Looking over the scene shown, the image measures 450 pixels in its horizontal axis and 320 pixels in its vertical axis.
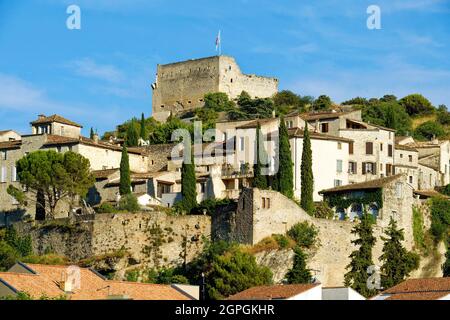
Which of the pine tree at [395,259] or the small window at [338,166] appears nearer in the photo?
the pine tree at [395,259]

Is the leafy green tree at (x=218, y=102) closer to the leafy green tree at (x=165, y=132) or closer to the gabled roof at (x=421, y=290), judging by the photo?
the leafy green tree at (x=165, y=132)

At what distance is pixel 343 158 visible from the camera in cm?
6644

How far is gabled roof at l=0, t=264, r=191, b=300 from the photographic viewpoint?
32.5 meters

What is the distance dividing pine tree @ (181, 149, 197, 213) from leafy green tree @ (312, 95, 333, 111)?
3093 centimetres

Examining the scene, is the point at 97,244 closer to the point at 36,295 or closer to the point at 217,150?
the point at 217,150

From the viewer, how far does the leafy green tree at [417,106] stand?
101 m

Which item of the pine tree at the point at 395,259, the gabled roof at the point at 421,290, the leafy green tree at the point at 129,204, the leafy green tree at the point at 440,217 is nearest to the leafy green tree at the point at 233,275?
the pine tree at the point at 395,259

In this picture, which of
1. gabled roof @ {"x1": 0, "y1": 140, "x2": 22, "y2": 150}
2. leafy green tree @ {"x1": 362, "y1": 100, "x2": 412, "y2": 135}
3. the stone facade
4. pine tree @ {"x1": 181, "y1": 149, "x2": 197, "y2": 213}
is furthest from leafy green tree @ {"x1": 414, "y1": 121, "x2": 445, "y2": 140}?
Result: the stone facade

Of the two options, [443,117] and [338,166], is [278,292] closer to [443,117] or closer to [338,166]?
[338,166]

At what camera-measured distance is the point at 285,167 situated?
60.3 meters

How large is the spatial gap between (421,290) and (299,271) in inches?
639

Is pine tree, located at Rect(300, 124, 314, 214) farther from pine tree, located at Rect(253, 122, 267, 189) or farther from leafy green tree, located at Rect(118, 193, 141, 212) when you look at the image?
leafy green tree, located at Rect(118, 193, 141, 212)

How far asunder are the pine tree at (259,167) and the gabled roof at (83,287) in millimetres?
22423
